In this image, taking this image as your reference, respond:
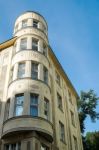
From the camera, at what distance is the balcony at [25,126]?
613 inches

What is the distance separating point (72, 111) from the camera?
93.4ft

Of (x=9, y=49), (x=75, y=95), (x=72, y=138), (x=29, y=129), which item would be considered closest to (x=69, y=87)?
(x=75, y=95)

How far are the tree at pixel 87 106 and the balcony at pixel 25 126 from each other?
69.5 feet

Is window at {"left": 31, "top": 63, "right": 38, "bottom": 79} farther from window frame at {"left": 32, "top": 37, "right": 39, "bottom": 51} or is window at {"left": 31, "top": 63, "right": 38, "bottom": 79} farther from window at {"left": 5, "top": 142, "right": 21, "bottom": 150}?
window at {"left": 5, "top": 142, "right": 21, "bottom": 150}

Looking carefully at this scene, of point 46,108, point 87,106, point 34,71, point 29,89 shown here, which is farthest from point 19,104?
point 87,106

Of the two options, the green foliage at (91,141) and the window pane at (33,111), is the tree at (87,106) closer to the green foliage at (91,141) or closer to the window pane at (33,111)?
the green foliage at (91,141)

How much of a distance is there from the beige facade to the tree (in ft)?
29.2

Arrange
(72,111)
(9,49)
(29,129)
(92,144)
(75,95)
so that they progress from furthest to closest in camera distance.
A: (92,144) → (75,95) → (72,111) → (9,49) → (29,129)

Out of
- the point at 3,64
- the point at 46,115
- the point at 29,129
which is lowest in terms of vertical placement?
the point at 29,129

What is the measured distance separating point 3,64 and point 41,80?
5.55 metres

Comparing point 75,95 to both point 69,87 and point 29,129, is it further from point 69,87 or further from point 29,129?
point 29,129

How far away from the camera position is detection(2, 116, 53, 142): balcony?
51.1 ft

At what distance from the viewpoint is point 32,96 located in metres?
17.8

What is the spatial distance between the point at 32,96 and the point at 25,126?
9.71 ft
